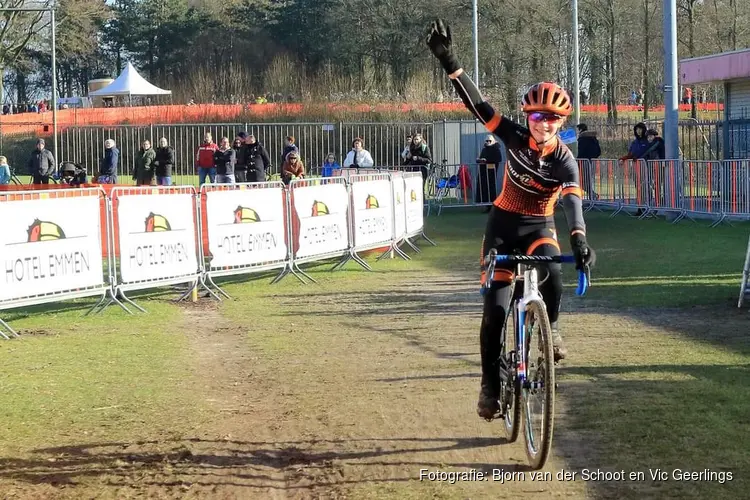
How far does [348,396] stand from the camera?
325 inches

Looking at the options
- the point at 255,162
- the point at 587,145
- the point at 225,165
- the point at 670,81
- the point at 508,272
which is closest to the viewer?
the point at 508,272

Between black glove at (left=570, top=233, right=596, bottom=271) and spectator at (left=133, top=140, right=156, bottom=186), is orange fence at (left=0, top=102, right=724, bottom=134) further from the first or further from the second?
black glove at (left=570, top=233, right=596, bottom=271)

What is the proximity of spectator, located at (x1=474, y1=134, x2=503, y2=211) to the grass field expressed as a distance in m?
14.7

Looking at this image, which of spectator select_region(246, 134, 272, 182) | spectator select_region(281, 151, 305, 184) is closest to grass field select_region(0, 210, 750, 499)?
spectator select_region(281, 151, 305, 184)

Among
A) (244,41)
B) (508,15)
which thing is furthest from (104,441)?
(244,41)

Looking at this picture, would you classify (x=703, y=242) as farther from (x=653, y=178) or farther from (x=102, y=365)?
(x=102, y=365)

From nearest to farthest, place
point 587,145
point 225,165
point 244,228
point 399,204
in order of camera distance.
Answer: point 244,228 < point 399,204 < point 587,145 < point 225,165

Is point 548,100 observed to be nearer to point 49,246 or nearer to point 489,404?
point 489,404

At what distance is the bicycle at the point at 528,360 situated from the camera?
5.78m

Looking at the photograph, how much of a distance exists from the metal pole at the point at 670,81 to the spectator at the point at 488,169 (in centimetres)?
504

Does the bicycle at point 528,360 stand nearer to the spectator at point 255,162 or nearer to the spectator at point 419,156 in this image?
the spectator at point 255,162

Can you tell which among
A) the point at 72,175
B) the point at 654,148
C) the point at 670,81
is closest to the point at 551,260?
the point at 670,81

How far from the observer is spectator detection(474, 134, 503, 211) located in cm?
2925

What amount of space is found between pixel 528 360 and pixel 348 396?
244cm
